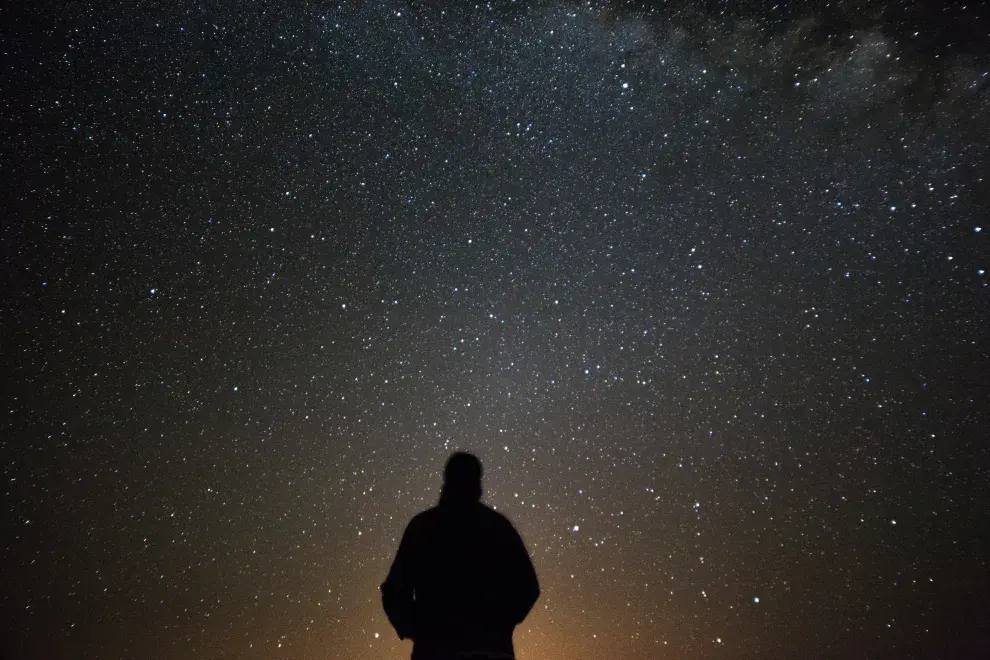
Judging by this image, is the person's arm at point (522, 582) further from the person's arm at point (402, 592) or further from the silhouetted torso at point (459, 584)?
the person's arm at point (402, 592)

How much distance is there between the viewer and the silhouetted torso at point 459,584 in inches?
51.6

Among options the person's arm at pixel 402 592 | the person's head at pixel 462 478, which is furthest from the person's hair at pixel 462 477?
the person's arm at pixel 402 592

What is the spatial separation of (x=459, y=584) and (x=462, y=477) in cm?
26

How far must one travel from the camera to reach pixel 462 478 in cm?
150

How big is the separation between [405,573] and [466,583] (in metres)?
0.15

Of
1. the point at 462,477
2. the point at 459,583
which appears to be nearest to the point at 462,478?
the point at 462,477

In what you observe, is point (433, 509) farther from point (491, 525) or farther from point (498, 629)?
point (498, 629)

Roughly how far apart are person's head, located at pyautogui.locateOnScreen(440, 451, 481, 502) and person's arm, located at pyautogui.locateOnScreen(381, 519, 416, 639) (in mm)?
141

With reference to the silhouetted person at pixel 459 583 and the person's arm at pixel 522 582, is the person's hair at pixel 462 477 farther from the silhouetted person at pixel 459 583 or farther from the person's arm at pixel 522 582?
the person's arm at pixel 522 582

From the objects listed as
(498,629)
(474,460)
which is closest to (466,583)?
(498,629)

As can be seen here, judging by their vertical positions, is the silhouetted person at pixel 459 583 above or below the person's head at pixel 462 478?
below

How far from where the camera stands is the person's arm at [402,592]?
1366mm

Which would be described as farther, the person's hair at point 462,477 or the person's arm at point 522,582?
the person's hair at point 462,477

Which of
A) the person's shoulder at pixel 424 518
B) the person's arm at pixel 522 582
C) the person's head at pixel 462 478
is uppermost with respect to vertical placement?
the person's head at pixel 462 478
